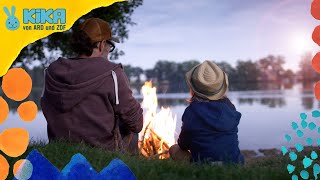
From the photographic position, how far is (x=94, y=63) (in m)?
5.09

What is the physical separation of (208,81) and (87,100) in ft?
4.23

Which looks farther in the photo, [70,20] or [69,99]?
[69,99]

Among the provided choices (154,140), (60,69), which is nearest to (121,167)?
(60,69)

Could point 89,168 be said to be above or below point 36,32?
below

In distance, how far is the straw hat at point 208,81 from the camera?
16.8ft

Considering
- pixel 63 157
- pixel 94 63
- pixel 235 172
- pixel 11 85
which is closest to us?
pixel 11 85

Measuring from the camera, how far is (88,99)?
16.9ft

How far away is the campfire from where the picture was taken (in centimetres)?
673

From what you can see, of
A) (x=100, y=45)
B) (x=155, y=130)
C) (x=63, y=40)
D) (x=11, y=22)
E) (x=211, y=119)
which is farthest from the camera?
(x=63, y=40)

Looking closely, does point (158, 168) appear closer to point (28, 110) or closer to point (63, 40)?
point (28, 110)

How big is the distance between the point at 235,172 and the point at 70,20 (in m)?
1.93

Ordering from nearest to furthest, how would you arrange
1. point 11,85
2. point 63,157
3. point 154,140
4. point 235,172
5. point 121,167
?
1. point 11,85
2. point 121,167
3. point 235,172
4. point 63,157
5. point 154,140

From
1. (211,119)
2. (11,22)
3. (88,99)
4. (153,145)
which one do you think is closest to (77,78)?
(88,99)

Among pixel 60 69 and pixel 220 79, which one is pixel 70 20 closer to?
pixel 60 69
